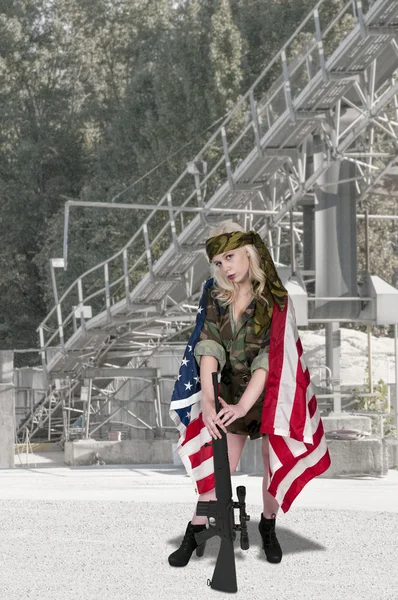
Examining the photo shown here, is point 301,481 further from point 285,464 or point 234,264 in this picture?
point 234,264

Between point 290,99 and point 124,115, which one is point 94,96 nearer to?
point 124,115

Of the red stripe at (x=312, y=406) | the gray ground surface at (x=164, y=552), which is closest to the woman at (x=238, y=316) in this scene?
the red stripe at (x=312, y=406)

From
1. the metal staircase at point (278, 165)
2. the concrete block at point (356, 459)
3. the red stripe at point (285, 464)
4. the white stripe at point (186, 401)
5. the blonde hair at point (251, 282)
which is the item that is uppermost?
the metal staircase at point (278, 165)

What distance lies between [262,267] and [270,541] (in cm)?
137

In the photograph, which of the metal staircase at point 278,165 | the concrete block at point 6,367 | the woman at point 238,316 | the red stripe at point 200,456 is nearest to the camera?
the woman at point 238,316

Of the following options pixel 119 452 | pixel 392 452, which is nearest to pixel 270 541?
pixel 392 452

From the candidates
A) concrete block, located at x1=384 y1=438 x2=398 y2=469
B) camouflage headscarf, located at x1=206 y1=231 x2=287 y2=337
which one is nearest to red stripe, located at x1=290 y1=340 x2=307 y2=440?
camouflage headscarf, located at x1=206 y1=231 x2=287 y2=337

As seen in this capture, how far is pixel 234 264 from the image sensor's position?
6.22m

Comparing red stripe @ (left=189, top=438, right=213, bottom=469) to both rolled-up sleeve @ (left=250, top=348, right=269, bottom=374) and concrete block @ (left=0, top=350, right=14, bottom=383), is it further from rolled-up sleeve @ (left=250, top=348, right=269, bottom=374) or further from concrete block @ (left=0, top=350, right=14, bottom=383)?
concrete block @ (left=0, top=350, right=14, bottom=383)

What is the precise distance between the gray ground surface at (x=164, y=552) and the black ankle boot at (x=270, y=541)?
0.05 meters

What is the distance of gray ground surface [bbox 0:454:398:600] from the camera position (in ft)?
20.0

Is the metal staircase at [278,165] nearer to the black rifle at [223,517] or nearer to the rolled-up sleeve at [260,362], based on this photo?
the rolled-up sleeve at [260,362]

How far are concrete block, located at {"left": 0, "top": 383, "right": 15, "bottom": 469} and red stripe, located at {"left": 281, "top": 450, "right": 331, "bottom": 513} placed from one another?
46.7 feet

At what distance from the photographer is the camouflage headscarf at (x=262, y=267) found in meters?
6.20
